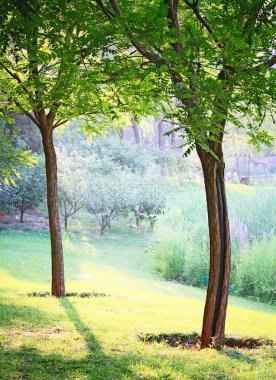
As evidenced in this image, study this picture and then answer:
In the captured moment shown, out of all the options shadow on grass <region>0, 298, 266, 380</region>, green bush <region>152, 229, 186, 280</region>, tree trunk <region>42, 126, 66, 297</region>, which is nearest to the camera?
shadow on grass <region>0, 298, 266, 380</region>

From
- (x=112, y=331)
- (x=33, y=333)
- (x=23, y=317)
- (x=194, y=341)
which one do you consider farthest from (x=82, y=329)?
(x=194, y=341)

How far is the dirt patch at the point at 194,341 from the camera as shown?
5945 mm

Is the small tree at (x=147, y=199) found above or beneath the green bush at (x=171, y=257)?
above

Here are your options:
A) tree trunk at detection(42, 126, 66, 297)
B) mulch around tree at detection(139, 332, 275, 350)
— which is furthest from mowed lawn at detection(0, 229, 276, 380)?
tree trunk at detection(42, 126, 66, 297)

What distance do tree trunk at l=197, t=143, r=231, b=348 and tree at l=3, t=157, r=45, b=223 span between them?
42.9ft

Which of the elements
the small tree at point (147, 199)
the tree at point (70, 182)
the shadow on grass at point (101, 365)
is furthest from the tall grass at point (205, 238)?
the shadow on grass at point (101, 365)

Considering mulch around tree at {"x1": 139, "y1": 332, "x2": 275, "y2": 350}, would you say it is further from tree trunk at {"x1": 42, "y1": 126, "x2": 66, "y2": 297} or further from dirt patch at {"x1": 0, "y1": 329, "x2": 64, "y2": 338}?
tree trunk at {"x1": 42, "y1": 126, "x2": 66, "y2": 297}

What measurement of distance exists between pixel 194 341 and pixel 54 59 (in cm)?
339

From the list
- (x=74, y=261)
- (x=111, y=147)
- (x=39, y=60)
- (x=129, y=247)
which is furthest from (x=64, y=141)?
(x=39, y=60)

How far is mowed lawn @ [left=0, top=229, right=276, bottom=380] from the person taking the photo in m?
4.18

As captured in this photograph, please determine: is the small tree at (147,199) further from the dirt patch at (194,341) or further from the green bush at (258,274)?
the dirt patch at (194,341)

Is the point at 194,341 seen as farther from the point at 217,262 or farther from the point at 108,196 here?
the point at 108,196

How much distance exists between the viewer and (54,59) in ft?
16.2

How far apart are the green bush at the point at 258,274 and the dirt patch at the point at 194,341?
5.12m
